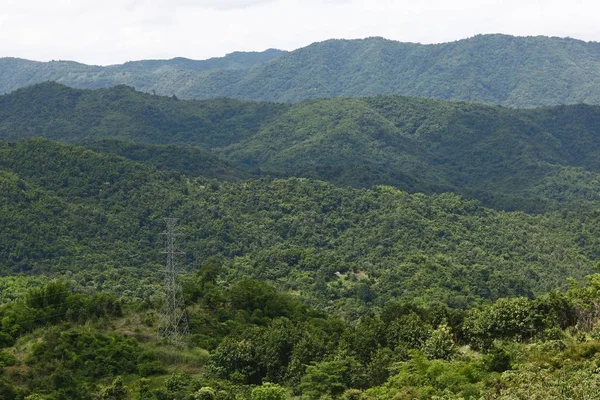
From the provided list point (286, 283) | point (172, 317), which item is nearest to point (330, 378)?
point (172, 317)

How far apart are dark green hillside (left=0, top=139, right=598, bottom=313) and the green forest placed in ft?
1.08

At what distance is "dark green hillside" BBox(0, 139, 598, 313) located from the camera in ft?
305

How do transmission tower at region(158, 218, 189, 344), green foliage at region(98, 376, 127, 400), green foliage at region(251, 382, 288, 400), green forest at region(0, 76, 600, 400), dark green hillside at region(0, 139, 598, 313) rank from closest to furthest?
green foliage at region(251, 382, 288, 400) → green forest at region(0, 76, 600, 400) → green foliage at region(98, 376, 127, 400) → transmission tower at region(158, 218, 189, 344) → dark green hillside at region(0, 139, 598, 313)

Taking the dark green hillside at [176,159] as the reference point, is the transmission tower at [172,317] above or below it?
below

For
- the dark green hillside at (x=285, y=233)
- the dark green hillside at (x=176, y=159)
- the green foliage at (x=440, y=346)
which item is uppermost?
the dark green hillside at (x=176, y=159)

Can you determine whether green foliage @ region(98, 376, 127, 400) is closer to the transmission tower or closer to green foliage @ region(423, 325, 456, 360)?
the transmission tower

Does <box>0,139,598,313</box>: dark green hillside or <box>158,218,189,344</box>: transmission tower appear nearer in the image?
<box>158,218,189,344</box>: transmission tower

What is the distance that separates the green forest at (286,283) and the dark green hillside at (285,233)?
328mm

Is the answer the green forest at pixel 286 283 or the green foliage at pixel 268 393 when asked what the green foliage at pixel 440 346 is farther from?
the green foliage at pixel 268 393

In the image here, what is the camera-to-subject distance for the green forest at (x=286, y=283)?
39.2m

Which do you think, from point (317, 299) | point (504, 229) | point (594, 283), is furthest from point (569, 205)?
point (594, 283)

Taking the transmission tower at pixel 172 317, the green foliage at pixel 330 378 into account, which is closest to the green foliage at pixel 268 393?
the green foliage at pixel 330 378

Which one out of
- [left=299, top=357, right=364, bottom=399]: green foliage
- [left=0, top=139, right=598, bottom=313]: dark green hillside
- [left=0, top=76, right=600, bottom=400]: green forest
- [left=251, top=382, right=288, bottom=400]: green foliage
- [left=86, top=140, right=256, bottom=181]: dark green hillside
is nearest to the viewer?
[left=251, top=382, right=288, bottom=400]: green foliage

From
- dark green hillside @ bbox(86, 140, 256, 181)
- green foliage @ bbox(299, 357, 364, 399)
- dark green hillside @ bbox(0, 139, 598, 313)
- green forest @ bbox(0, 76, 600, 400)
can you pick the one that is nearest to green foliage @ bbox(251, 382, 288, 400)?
green forest @ bbox(0, 76, 600, 400)
